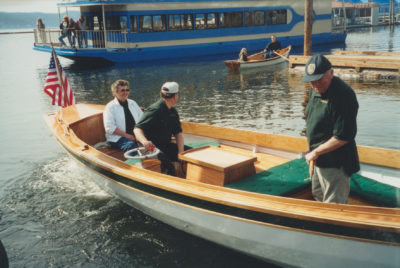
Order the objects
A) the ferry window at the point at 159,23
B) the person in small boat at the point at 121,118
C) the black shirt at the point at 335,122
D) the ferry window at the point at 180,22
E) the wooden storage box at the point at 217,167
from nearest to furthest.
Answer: the black shirt at the point at 335,122 → the wooden storage box at the point at 217,167 → the person in small boat at the point at 121,118 → the ferry window at the point at 159,23 → the ferry window at the point at 180,22

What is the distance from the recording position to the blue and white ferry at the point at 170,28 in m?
24.2

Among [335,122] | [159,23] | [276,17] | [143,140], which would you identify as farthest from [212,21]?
[335,122]

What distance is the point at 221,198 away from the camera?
429 cm

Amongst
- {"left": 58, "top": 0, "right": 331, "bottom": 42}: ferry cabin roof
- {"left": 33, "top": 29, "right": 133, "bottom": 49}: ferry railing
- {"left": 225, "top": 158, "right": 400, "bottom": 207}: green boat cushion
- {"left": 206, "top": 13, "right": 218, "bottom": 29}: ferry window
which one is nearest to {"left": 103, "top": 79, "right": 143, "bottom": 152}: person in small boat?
{"left": 225, "top": 158, "right": 400, "bottom": 207}: green boat cushion

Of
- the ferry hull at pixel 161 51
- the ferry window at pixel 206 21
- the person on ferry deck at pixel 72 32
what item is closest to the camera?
the ferry hull at pixel 161 51

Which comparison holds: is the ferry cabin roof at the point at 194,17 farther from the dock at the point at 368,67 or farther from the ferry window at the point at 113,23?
the dock at the point at 368,67

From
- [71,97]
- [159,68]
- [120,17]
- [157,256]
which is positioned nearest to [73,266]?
[157,256]

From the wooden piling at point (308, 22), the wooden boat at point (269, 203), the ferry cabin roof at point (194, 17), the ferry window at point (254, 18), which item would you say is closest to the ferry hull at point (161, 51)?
the ferry cabin roof at point (194, 17)

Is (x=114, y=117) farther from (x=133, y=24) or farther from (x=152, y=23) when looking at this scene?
(x=152, y=23)

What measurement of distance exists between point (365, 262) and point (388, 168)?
6.35 ft

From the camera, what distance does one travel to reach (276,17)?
30.8 meters

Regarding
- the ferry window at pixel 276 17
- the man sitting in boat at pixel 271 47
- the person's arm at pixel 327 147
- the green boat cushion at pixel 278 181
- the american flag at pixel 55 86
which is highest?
the ferry window at pixel 276 17

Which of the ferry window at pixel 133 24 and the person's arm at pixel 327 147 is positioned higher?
the ferry window at pixel 133 24

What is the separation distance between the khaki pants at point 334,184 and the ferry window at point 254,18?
26864 millimetres
